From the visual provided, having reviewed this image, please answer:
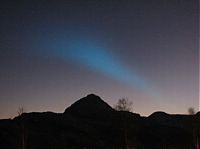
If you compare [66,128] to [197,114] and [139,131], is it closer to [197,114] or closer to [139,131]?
[139,131]

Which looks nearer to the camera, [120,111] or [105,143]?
[120,111]

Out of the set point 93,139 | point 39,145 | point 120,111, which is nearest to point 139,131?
point 93,139

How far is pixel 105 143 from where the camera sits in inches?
4988

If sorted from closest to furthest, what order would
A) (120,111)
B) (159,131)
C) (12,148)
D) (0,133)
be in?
(120,111)
(12,148)
(0,133)
(159,131)

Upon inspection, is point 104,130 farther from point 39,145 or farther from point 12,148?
point 12,148

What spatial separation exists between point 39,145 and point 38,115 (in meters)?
64.2

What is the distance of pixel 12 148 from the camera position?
98.4 metres

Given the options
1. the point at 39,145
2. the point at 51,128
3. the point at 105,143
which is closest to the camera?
the point at 39,145

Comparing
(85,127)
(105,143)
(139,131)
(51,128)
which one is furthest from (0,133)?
(139,131)

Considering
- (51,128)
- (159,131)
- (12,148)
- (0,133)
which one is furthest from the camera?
(159,131)

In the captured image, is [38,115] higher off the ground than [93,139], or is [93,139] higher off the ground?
[38,115]

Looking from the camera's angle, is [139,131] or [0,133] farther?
[139,131]

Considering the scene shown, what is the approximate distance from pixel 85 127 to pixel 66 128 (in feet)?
39.7

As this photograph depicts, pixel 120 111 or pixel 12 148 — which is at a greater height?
pixel 120 111
